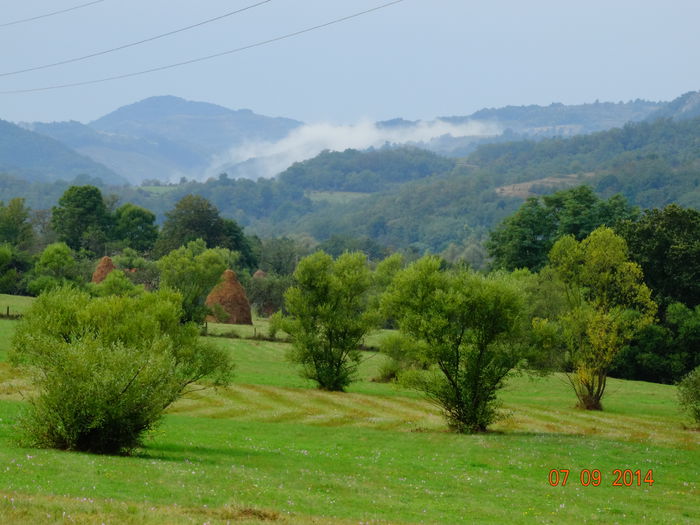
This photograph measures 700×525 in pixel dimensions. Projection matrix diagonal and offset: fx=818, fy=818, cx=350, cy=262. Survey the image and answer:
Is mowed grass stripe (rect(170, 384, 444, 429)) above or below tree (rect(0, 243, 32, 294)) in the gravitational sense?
below

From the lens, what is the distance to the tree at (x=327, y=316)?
2025 inches

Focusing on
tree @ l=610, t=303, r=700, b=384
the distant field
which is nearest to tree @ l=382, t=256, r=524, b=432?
tree @ l=610, t=303, r=700, b=384

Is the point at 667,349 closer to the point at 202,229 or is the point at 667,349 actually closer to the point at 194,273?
the point at 194,273

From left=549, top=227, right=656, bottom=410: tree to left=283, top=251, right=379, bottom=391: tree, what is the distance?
12.3m

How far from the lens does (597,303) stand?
4678cm

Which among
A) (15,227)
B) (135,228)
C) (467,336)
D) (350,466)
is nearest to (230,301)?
(467,336)

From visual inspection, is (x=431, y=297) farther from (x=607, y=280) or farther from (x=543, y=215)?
(x=543, y=215)

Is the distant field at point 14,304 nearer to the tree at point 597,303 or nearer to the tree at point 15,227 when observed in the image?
the tree at point 597,303

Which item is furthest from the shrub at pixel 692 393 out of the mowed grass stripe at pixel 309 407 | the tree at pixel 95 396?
the tree at pixel 95 396

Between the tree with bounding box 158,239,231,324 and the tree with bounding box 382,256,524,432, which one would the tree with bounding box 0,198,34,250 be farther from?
the tree with bounding box 382,256,524,432

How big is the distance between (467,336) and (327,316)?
53.6 ft

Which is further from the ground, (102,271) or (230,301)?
(102,271)

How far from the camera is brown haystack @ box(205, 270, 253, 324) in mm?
88312
